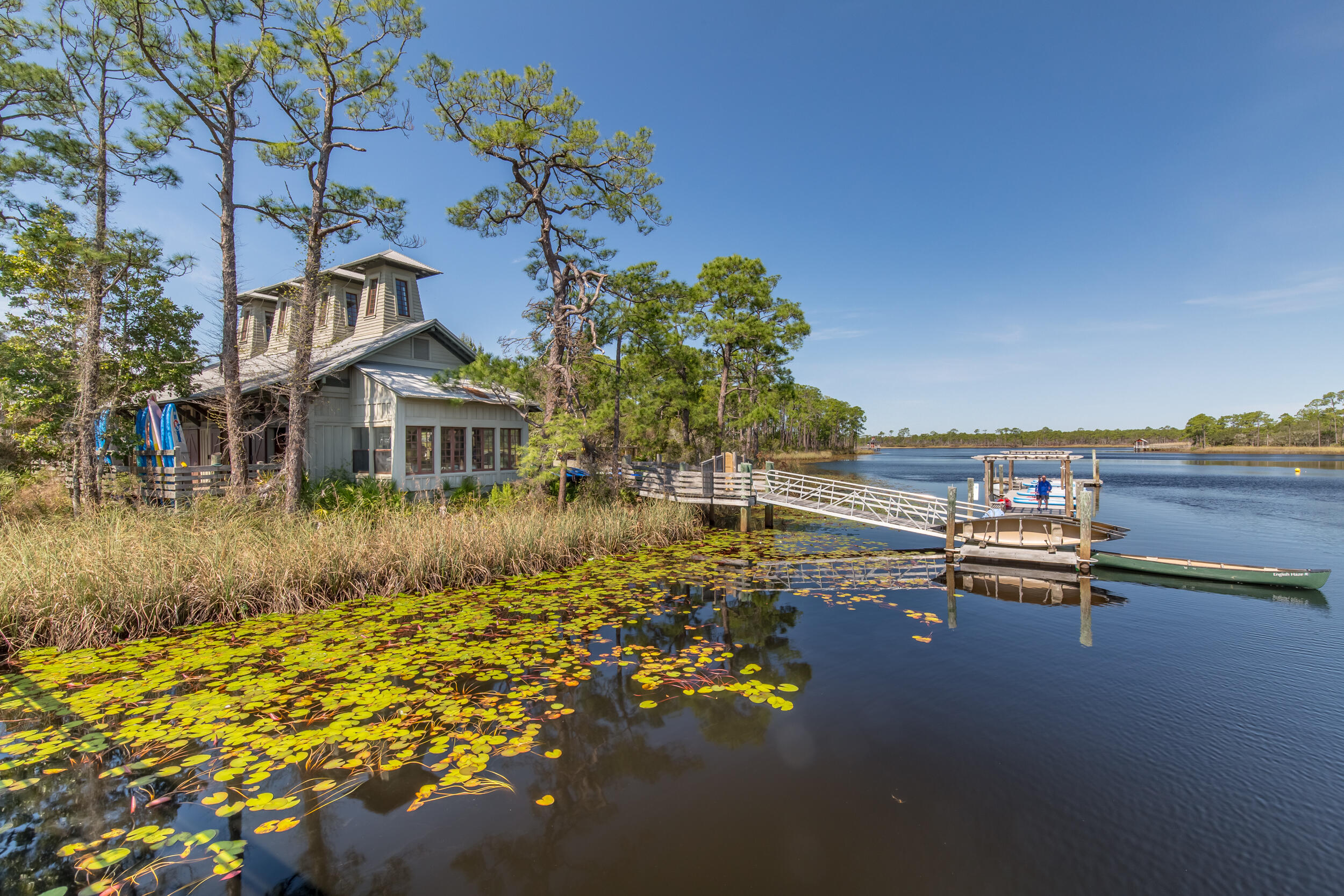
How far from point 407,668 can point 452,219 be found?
48.9 feet

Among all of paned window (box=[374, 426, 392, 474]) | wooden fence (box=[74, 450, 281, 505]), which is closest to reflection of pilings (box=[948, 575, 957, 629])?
paned window (box=[374, 426, 392, 474])

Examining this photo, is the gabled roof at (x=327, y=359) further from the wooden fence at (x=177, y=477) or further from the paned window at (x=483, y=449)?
the wooden fence at (x=177, y=477)

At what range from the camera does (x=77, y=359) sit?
50.0 feet

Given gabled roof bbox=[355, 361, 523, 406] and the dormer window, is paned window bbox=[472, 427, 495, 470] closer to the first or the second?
gabled roof bbox=[355, 361, 523, 406]

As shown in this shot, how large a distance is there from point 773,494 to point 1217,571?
1166 centimetres

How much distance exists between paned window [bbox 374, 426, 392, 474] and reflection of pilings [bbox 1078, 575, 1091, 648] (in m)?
18.4

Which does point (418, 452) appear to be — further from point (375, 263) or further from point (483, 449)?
point (375, 263)

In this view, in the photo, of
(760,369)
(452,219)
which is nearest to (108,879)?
(452,219)

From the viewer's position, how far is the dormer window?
20.5m

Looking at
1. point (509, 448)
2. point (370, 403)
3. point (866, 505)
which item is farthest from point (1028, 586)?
point (370, 403)

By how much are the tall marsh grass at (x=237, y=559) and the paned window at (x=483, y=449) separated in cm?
469

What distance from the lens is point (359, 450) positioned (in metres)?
17.7

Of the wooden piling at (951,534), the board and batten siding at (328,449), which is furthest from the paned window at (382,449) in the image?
the wooden piling at (951,534)

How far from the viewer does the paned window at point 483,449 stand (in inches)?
755
